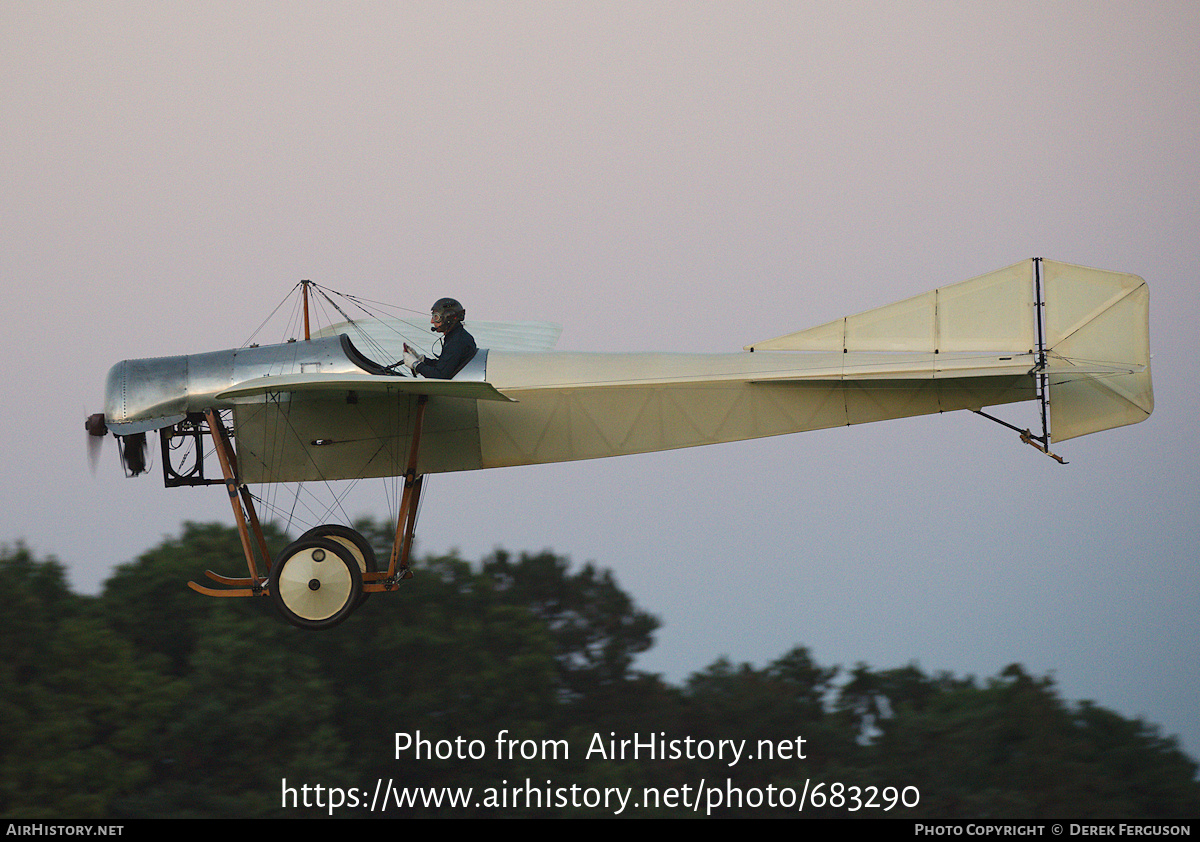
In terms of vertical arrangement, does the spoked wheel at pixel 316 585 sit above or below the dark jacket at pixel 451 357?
below

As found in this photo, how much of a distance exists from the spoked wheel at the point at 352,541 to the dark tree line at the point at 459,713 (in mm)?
13565

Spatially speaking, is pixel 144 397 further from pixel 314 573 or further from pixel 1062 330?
pixel 1062 330

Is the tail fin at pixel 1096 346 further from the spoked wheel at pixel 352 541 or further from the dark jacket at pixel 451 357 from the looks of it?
the spoked wheel at pixel 352 541

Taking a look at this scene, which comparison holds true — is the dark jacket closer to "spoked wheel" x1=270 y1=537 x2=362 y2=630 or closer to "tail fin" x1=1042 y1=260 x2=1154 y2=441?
"spoked wheel" x1=270 y1=537 x2=362 y2=630

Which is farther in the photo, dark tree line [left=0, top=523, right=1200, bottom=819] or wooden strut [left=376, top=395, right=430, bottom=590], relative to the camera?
dark tree line [left=0, top=523, right=1200, bottom=819]

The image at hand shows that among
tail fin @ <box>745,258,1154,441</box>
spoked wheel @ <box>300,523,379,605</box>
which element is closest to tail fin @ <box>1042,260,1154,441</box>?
tail fin @ <box>745,258,1154,441</box>

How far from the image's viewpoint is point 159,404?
9586 mm

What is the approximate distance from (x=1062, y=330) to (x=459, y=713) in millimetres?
19363

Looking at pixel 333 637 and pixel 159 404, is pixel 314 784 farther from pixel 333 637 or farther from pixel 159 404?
pixel 159 404

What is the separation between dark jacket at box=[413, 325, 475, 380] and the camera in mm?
9766

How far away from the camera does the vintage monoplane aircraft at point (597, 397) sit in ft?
31.4

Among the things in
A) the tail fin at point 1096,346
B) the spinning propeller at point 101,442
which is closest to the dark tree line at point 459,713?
the spinning propeller at point 101,442

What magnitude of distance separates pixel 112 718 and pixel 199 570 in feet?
14.9

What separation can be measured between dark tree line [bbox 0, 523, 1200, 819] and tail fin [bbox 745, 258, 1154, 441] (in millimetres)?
15587
